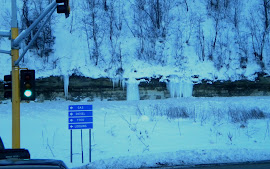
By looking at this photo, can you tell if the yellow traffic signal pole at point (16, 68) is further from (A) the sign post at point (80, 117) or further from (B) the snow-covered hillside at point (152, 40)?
(B) the snow-covered hillside at point (152, 40)

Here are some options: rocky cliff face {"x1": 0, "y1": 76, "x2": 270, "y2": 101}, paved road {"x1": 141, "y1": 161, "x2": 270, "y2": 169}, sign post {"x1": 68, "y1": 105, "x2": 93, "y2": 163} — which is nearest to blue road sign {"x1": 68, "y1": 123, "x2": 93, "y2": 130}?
sign post {"x1": 68, "y1": 105, "x2": 93, "y2": 163}

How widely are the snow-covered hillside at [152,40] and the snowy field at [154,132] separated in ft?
10.8

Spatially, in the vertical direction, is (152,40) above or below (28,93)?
above

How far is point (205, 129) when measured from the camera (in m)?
15.9

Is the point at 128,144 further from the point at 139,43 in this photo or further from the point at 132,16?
the point at 132,16

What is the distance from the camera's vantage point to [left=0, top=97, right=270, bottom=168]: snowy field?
420 inches

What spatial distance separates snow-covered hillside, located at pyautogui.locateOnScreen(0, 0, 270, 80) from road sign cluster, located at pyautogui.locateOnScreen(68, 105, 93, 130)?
39.0 ft

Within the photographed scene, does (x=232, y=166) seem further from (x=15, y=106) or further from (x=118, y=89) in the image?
(x=118, y=89)

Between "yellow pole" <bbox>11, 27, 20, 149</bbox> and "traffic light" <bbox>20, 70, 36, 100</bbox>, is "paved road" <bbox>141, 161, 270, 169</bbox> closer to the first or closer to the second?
"yellow pole" <bbox>11, 27, 20, 149</bbox>

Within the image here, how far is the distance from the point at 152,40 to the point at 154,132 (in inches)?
477

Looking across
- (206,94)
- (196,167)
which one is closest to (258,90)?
(206,94)

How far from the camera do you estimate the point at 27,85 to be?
10016 millimetres

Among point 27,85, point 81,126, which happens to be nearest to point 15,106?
point 27,85

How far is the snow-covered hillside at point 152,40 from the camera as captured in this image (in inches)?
930
